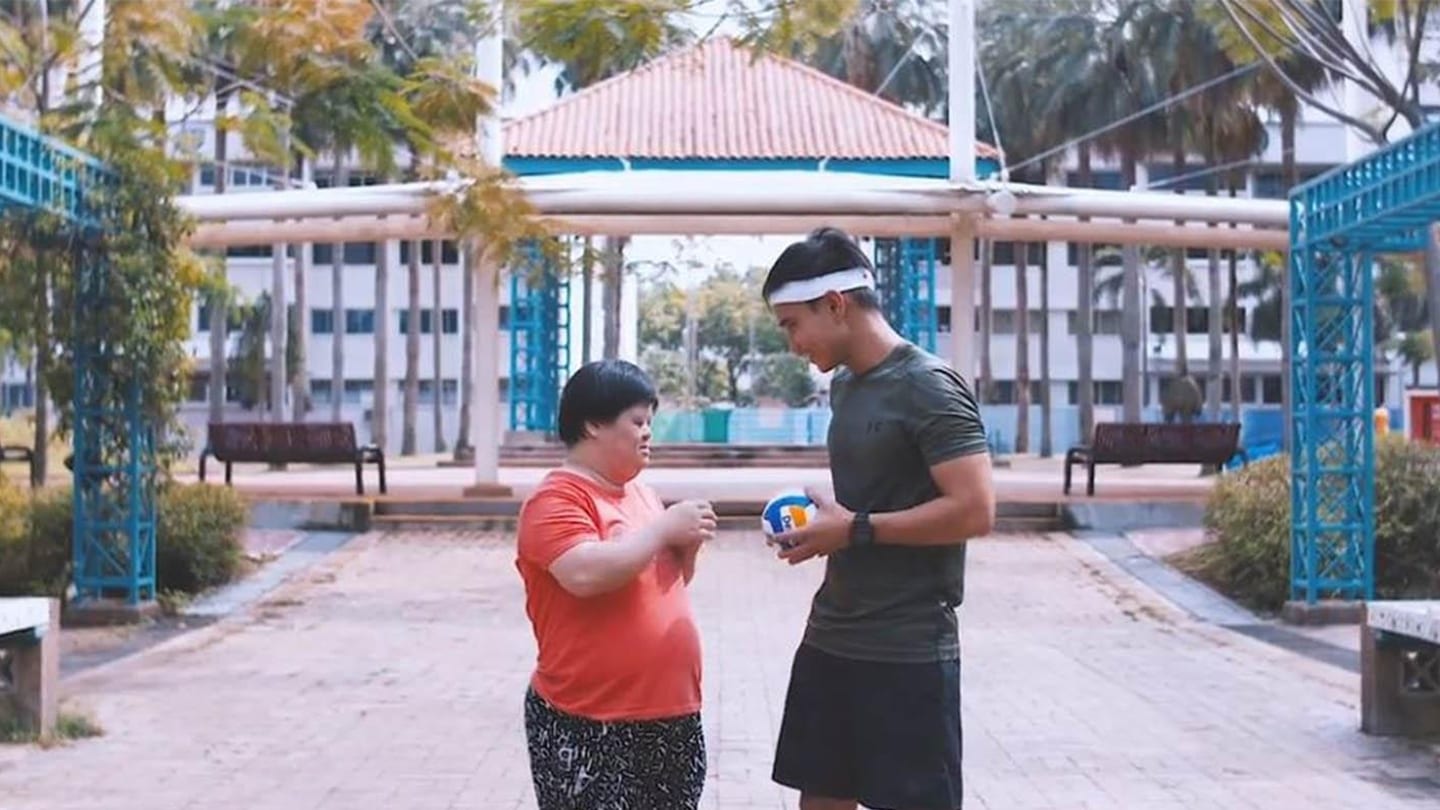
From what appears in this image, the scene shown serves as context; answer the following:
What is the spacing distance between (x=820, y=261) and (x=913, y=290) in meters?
26.9

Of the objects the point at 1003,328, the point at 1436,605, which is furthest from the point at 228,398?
the point at 1436,605

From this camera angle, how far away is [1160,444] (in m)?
21.5

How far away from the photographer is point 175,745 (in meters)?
8.33

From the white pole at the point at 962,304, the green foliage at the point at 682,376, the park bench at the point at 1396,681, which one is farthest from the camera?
the green foliage at the point at 682,376

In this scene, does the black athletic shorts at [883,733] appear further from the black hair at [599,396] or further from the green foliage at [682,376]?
the green foliage at [682,376]

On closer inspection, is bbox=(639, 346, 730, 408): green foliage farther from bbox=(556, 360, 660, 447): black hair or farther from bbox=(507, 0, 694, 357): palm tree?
bbox=(556, 360, 660, 447): black hair

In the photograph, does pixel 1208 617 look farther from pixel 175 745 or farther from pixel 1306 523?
pixel 175 745

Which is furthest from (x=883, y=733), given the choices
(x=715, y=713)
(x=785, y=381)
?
(x=785, y=381)

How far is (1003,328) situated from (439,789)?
55317 millimetres

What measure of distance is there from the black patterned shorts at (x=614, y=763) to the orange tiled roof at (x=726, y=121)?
21.2 metres

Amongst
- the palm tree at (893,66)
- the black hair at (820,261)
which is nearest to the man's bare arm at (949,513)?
the black hair at (820,261)

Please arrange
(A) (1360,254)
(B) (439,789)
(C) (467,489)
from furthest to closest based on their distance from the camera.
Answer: (C) (467,489) → (A) (1360,254) → (B) (439,789)

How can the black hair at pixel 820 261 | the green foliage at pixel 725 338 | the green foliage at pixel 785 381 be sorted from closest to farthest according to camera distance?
the black hair at pixel 820 261, the green foliage at pixel 785 381, the green foliage at pixel 725 338

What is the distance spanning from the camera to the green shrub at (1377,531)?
46.4 feet
